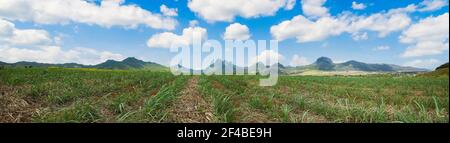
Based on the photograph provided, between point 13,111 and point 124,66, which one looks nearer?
point 13,111

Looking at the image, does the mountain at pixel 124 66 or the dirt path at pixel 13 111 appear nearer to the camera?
the dirt path at pixel 13 111

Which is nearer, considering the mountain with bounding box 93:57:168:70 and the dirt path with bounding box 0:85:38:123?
the dirt path with bounding box 0:85:38:123
